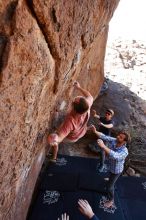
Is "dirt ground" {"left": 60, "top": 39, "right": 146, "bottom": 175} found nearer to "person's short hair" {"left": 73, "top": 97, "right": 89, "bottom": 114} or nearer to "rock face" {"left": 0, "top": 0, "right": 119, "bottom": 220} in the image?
"person's short hair" {"left": 73, "top": 97, "right": 89, "bottom": 114}

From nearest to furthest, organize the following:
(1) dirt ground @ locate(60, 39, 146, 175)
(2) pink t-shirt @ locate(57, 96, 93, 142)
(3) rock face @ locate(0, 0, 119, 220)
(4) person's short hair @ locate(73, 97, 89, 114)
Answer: (3) rock face @ locate(0, 0, 119, 220), (4) person's short hair @ locate(73, 97, 89, 114), (2) pink t-shirt @ locate(57, 96, 93, 142), (1) dirt ground @ locate(60, 39, 146, 175)

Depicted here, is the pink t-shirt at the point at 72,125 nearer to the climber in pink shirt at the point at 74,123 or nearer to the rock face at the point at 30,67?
the climber in pink shirt at the point at 74,123

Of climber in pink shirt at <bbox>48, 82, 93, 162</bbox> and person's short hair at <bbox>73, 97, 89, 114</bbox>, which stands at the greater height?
person's short hair at <bbox>73, 97, 89, 114</bbox>

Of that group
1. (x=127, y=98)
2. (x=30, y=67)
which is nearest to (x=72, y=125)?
(x=30, y=67)

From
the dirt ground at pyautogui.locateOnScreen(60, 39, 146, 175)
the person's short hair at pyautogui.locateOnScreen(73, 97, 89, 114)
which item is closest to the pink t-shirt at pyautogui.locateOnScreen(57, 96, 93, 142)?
the person's short hair at pyautogui.locateOnScreen(73, 97, 89, 114)

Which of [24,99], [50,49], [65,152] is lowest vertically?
[65,152]

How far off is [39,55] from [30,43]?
233 mm

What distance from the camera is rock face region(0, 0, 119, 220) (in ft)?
10.4

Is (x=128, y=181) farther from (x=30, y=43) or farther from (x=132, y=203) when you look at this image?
(x=30, y=43)

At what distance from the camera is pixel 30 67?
3508mm

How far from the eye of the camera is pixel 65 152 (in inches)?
310

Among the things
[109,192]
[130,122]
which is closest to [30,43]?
[109,192]

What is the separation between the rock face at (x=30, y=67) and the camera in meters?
3.16

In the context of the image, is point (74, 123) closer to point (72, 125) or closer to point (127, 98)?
point (72, 125)
